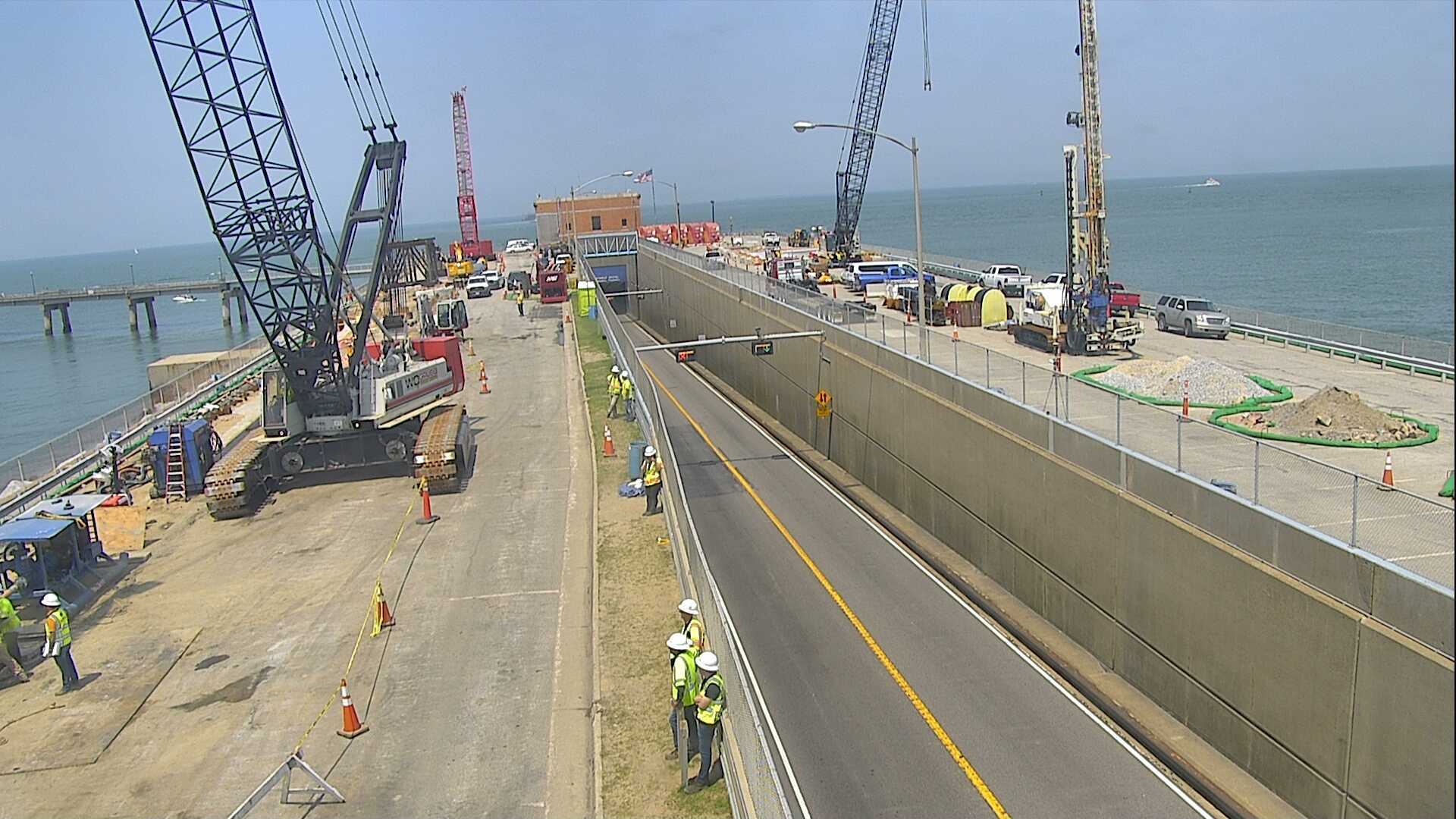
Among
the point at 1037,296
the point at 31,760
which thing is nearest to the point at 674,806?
the point at 31,760

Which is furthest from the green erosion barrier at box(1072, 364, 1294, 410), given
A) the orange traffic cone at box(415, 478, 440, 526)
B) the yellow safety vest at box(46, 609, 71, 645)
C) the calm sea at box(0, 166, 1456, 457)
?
the yellow safety vest at box(46, 609, 71, 645)

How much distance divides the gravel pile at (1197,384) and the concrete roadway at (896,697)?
319 inches

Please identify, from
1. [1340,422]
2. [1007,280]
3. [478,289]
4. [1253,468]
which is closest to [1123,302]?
[1007,280]

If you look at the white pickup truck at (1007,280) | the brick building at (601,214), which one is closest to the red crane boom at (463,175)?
the brick building at (601,214)

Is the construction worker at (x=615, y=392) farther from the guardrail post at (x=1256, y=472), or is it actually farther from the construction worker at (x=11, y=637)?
the guardrail post at (x=1256, y=472)

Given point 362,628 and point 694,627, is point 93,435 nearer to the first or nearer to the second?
point 362,628

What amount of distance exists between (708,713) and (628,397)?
2379cm

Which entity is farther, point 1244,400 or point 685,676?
point 1244,400

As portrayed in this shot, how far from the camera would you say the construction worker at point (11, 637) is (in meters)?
18.9

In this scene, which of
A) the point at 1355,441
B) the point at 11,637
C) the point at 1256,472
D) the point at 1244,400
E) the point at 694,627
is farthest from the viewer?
the point at 1244,400

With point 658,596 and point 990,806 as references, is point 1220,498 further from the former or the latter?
point 658,596

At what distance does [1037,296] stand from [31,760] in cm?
3788

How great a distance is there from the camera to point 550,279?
261ft

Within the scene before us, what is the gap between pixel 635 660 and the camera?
17.4 m
